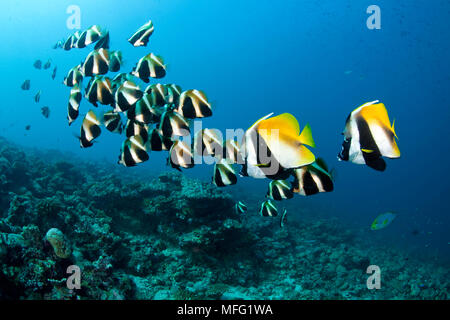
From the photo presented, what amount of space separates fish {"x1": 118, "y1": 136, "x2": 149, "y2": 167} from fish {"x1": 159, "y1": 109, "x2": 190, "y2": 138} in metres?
0.39

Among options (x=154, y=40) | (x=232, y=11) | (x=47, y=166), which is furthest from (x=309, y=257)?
(x=154, y=40)

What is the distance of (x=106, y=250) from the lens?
18.4 ft

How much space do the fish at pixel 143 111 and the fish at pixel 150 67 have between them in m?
0.76

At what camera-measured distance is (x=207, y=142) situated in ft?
10.4

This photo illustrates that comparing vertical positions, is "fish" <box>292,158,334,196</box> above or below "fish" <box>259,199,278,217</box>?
above

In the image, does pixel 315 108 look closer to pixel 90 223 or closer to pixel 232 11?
pixel 232 11

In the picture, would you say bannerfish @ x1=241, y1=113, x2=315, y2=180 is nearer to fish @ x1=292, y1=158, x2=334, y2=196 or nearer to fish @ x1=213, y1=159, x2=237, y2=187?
fish @ x1=292, y1=158, x2=334, y2=196

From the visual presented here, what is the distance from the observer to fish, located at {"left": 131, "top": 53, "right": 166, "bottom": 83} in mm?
4152

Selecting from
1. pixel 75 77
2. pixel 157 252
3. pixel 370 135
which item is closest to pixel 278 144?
pixel 370 135

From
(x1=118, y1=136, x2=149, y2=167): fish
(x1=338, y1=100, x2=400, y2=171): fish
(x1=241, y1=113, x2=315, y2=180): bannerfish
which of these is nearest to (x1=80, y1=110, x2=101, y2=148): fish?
(x1=118, y1=136, x2=149, y2=167): fish

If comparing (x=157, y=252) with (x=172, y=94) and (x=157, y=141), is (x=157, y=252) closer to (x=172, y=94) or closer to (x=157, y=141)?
(x=157, y=141)

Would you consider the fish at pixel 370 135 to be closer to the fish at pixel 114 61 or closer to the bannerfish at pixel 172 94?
the bannerfish at pixel 172 94

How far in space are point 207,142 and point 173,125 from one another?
1.90ft

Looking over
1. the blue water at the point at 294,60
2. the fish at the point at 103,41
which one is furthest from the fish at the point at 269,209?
the blue water at the point at 294,60
